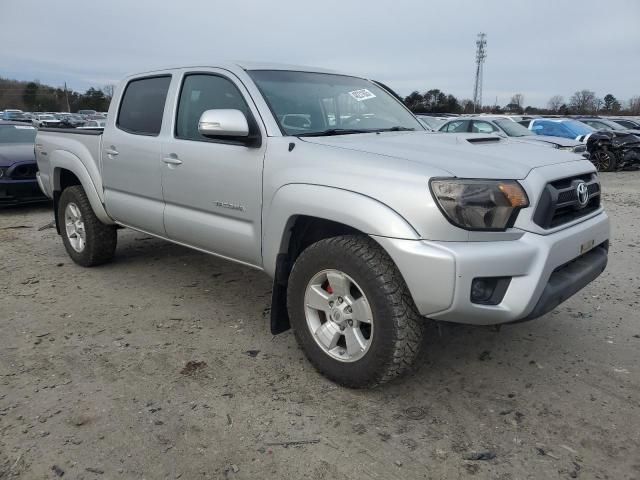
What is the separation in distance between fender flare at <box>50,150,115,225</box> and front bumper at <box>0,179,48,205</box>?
361cm

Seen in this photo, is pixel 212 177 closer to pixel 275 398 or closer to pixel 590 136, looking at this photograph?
pixel 275 398

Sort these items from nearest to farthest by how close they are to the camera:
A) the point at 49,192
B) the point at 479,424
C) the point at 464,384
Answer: the point at 479,424, the point at 464,384, the point at 49,192

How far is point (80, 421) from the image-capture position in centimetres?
269

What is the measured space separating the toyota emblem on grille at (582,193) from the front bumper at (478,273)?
1.43ft

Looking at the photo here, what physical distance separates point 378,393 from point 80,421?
155 cm

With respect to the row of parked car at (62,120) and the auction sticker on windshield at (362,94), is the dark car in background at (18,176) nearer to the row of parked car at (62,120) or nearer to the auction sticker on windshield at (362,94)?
the row of parked car at (62,120)

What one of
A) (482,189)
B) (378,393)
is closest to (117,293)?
(378,393)

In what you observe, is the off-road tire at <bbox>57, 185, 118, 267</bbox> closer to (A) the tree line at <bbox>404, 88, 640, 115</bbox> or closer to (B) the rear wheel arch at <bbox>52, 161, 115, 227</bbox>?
(B) the rear wheel arch at <bbox>52, 161, 115, 227</bbox>

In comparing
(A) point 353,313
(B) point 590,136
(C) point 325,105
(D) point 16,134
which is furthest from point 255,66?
(B) point 590,136

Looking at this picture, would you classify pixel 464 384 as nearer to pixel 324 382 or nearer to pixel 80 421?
pixel 324 382

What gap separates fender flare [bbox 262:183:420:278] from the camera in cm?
259

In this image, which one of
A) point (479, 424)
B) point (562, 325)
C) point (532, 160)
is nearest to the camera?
point (479, 424)

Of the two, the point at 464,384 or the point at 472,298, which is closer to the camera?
the point at 472,298

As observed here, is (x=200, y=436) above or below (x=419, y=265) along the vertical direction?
below
